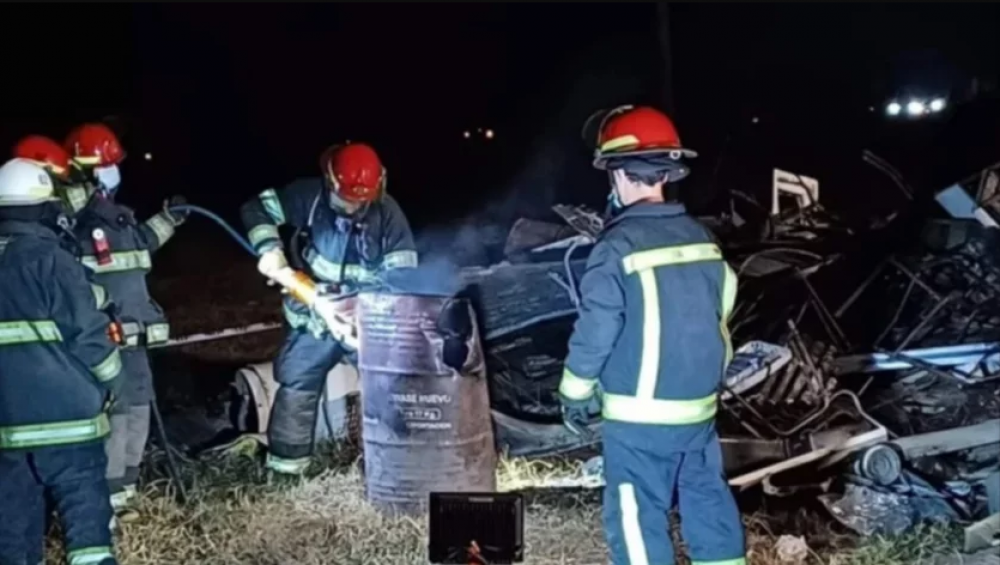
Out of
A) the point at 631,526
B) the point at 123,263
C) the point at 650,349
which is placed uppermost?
the point at 123,263

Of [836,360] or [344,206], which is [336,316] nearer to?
[344,206]

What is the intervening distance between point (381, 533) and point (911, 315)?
12.2 ft

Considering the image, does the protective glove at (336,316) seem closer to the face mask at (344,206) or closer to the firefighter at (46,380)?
the face mask at (344,206)

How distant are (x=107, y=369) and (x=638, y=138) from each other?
7.41 ft

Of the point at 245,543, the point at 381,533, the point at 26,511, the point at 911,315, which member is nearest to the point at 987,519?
the point at 911,315

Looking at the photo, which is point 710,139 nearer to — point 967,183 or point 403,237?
point 967,183

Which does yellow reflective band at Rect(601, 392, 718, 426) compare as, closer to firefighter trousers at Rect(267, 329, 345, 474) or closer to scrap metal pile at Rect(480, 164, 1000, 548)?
scrap metal pile at Rect(480, 164, 1000, 548)

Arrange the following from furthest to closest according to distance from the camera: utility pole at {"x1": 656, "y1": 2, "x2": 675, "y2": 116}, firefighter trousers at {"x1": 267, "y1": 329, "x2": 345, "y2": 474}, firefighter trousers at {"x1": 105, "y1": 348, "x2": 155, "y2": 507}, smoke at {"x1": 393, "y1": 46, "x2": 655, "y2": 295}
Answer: smoke at {"x1": 393, "y1": 46, "x2": 655, "y2": 295} → utility pole at {"x1": 656, "y1": 2, "x2": 675, "y2": 116} → firefighter trousers at {"x1": 267, "y1": 329, "x2": 345, "y2": 474} → firefighter trousers at {"x1": 105, "y1": 348, "x2": 155, "y2": 507}

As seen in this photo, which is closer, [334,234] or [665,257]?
[665,257]

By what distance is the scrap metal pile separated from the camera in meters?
6.02

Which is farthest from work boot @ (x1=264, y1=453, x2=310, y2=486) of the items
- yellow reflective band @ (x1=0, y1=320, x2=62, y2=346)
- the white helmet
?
the white helmet

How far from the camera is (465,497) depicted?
4438 millimetres

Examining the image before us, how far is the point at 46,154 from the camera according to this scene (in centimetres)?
535

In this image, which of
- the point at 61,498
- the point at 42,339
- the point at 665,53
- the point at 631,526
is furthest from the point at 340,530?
the point at 665,53
